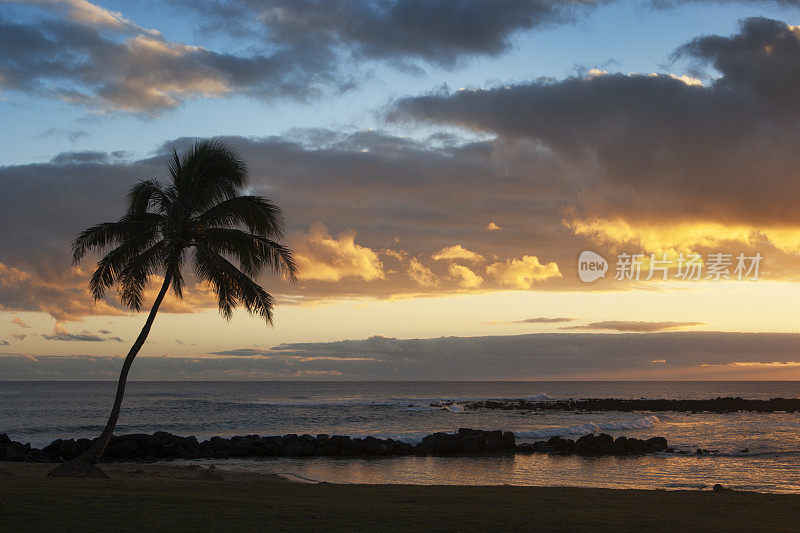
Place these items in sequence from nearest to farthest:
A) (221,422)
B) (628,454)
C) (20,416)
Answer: (628,454)
(221,422)
(20,416)

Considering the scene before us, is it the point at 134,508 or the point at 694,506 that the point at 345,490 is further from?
the point at 694,506

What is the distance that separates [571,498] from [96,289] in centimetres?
1562

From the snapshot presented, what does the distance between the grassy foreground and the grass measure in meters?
0.02

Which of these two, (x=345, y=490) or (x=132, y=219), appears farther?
(x=132, y=219)

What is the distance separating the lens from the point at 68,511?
Result: 34.4 ft

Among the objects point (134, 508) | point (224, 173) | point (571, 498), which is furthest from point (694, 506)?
point (224, 173)

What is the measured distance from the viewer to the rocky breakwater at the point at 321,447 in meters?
33.2

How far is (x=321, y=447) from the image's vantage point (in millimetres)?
35219

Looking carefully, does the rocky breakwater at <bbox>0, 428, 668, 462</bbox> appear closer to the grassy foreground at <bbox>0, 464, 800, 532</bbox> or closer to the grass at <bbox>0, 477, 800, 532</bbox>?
the grass at <bbox>0, 477, 800, 532</bbox>

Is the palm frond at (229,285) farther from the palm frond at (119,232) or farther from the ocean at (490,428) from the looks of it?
the ocean at (490,428)

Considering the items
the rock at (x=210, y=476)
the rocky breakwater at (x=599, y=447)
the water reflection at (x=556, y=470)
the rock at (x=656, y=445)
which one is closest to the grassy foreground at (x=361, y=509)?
the rock at (x=210, y=476)

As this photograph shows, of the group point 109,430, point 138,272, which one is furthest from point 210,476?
point 138,272

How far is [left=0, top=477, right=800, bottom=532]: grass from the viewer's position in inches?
392

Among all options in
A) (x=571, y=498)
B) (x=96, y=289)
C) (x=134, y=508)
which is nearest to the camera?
(x=134, y=508)
